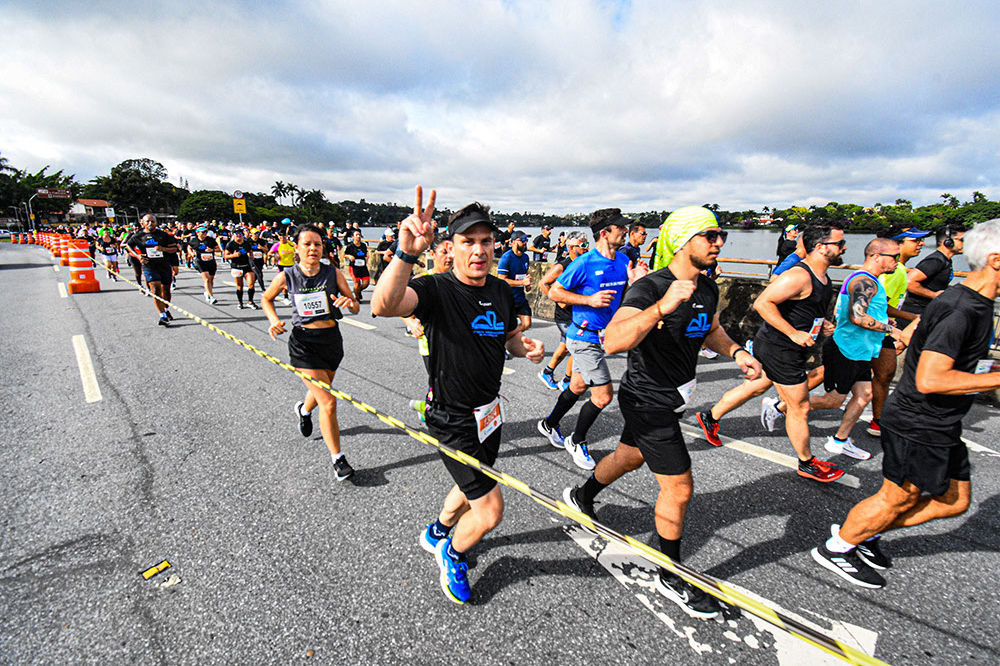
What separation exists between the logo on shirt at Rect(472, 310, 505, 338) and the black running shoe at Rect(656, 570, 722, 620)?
66.6 inches

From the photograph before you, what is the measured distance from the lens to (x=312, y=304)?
3670 mm

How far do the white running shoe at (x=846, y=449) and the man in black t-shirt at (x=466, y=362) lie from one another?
360 cm

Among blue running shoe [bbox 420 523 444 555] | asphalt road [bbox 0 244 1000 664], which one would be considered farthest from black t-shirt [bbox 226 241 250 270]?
blue running shoe [bbox 420 523 444 555]

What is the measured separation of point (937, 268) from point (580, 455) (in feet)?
14.9

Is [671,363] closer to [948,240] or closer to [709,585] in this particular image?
[709,585]

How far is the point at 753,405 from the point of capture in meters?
5.08

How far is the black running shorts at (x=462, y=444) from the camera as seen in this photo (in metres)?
2.15

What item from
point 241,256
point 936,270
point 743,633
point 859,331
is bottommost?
point 743,633

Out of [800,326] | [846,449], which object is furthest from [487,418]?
[846,449]

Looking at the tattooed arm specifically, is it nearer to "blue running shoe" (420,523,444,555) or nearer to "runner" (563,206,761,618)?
"runner" (563,206,761,618)

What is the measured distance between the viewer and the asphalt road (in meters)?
2.05

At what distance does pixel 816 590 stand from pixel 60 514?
4.85m

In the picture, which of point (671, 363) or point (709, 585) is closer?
point (709, 585)

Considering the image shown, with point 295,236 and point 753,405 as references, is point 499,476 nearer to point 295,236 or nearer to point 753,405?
point 295,236
